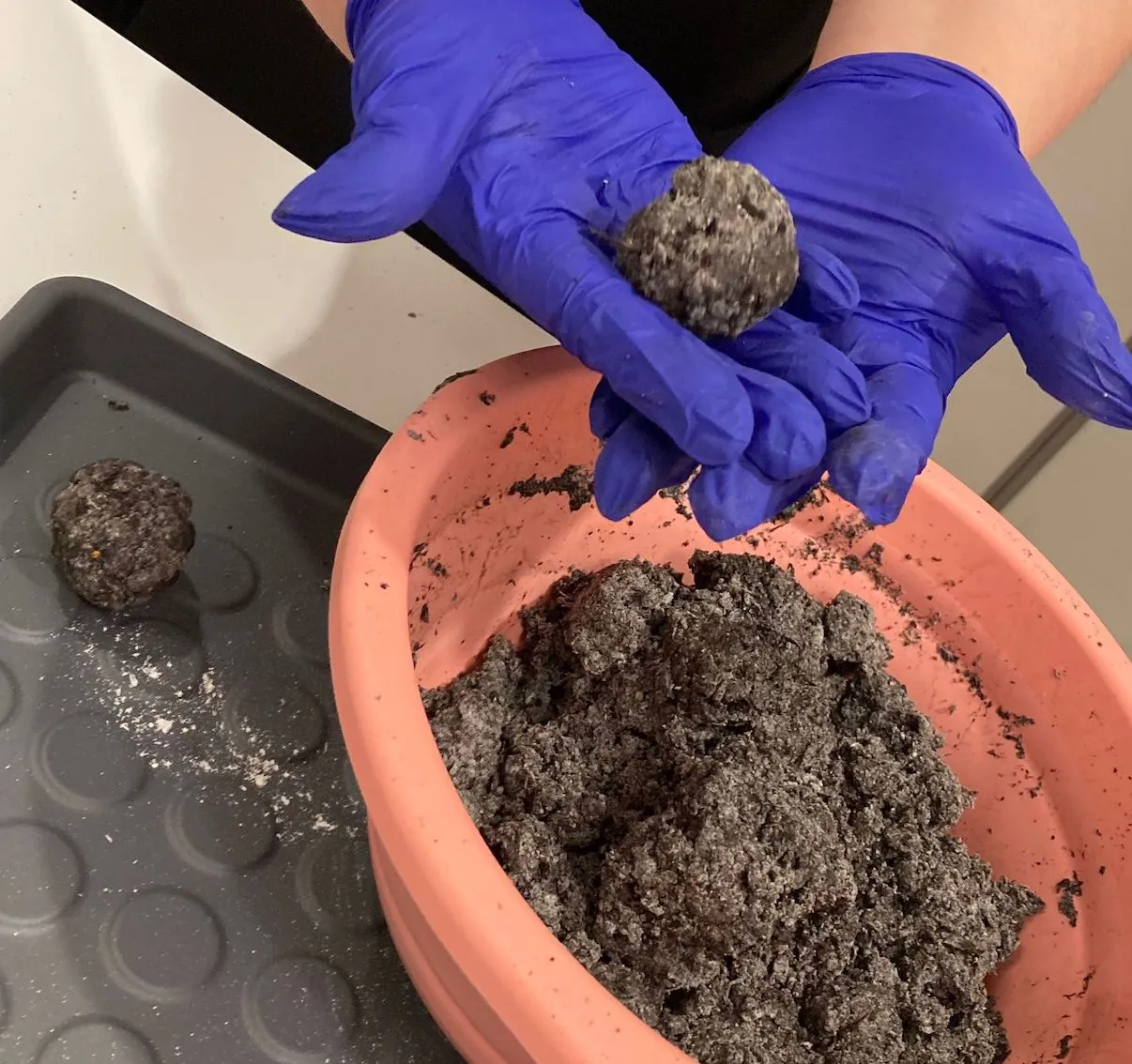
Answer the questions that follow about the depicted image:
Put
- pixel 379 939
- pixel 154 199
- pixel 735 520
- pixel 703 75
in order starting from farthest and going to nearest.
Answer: pixel 703 75 → pixel 154 199 → pixel 379 939 → pixel 735 520

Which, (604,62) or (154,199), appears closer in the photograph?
(604,62)

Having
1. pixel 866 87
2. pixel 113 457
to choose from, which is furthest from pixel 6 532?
pixel 866 87

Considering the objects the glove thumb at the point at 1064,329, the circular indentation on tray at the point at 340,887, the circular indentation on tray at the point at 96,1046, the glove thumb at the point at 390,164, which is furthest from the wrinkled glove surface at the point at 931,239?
the circular indentation on tray at the point at 96,1046

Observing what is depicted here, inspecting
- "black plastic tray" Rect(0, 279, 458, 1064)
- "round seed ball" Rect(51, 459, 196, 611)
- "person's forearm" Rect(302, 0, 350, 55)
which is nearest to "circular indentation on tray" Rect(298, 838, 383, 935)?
"black plastic tray" Rect(0, 279, 458, 1064)

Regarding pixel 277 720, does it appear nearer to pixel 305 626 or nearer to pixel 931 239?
pixel 305 626

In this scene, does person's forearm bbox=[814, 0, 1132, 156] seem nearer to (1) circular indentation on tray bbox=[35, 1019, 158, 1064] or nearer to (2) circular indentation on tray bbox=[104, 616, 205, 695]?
(2) circular indentation on tray bbox=[104, 616, 205, 695]

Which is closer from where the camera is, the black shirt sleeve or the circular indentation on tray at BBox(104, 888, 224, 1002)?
the circular indentation on tray at BBox(104, 888, 224, 1002)

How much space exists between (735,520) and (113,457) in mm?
504

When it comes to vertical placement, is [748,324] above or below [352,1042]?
above

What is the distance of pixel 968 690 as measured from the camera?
0.72m

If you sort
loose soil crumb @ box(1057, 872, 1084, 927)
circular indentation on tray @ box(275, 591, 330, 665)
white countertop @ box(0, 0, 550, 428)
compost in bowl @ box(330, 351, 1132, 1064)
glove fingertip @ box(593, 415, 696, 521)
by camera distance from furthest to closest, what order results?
white countertop @ box(0, 0, 550, 428) → circular indentation on tray @ box(275, 591, 330, 665) → loose soil crumb @ box(1057, 872, 1084, 927) → glove fingertip @ box(593, 415, 696, 521) → compost in bowl @ box(330, 351, 1132, 1064)

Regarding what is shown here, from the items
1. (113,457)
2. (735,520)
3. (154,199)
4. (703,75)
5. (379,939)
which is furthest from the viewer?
(703,75)

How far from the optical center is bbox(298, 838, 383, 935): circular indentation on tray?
2.10 feet

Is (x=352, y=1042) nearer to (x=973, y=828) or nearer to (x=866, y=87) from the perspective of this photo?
(x=973, y=828)
